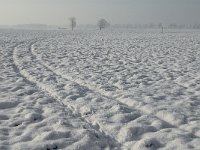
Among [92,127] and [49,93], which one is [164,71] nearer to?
[49,93]

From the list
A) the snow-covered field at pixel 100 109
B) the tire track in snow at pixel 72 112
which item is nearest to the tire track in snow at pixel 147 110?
the snow-covered field at pixel 100 109

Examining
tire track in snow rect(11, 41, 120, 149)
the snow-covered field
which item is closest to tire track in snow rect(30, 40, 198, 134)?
the snow-covered field

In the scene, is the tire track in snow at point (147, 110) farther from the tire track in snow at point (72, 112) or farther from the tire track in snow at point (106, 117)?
the tire track in snow at point (72, 112)

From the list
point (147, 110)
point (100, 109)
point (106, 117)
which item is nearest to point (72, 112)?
point (100, 109)

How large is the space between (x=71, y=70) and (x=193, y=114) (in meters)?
7.10

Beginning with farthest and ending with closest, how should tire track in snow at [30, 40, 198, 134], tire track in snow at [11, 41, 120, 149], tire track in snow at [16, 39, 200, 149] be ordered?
1. tire track in snow at [30, 40, 198, 134]
2. tire track in snow at [16, 39, 200, 149]
3. tire track in snow at [11, 41, 120, 149]

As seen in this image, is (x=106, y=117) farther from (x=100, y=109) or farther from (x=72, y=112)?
(x=72, y=112)

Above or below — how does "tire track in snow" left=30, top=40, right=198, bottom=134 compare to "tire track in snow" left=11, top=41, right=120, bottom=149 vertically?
above

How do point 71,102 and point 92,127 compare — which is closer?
point 92,127

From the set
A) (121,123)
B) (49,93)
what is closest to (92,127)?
(121,123)

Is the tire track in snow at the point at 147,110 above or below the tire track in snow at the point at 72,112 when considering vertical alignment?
above

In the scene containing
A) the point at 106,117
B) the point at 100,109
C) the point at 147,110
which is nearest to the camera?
the point at 106,117

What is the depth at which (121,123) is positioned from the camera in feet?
21.3

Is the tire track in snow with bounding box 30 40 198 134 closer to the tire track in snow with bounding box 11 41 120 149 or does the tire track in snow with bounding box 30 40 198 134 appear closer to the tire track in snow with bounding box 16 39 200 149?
the tire track in snow with bounding box 16 39 200 149
